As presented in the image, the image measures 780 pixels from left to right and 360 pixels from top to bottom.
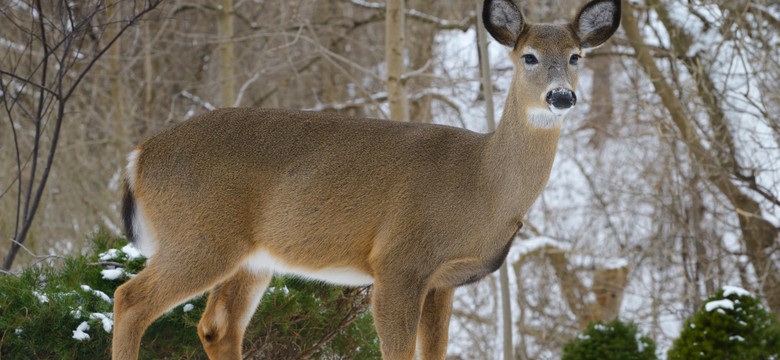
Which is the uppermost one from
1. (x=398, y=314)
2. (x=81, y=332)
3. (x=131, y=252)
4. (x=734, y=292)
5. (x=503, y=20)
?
(x=503, y=20)

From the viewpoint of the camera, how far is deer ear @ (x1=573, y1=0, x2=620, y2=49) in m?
5.18

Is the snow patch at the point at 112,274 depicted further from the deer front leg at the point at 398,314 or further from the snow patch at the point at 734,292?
the snow patch at the point at 734,292

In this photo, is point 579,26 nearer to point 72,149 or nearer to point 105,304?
point 105,304

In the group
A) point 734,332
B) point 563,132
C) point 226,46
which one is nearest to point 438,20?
point 226,46

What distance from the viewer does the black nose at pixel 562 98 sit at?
457 cm

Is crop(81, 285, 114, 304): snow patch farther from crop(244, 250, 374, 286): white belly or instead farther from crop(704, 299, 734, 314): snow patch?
crop(704, 299, 734, 314): snow patch

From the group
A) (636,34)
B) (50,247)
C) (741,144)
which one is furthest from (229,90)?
(741,144)

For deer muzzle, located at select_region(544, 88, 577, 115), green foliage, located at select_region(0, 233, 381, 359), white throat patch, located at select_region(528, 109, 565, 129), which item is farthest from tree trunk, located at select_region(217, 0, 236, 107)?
deer muzzle, located at select_region(544, 88, 577, 115)

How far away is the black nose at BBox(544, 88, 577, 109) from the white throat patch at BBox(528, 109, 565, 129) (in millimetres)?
274

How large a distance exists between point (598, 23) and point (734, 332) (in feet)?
10.1

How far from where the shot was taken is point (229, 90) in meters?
11.7

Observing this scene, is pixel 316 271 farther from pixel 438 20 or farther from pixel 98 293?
pixel 438 20

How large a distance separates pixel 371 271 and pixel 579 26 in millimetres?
1599

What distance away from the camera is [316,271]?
527 cm
